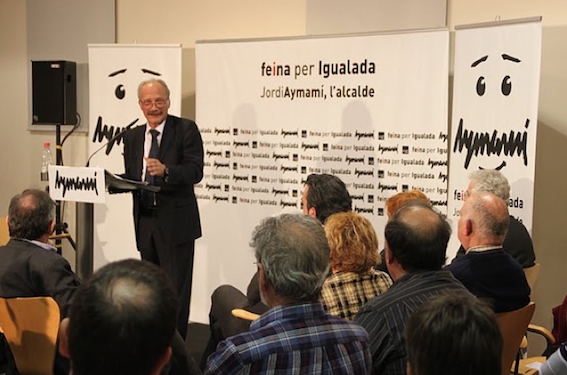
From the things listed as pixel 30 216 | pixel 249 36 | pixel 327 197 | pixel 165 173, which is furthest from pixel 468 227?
pixel 249 36

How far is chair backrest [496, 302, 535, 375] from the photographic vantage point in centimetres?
266

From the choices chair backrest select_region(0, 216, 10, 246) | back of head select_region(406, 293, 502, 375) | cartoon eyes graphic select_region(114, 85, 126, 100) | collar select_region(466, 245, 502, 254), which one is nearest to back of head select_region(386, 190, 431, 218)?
collar select_region(466, 245, 502, 254)

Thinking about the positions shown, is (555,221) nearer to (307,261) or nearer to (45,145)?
(307,261)

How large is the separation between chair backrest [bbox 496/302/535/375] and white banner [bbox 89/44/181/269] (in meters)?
3.75

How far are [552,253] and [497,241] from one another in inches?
82.6

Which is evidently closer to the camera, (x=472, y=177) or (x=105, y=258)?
(x=472, y=177)

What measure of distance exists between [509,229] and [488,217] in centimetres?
97

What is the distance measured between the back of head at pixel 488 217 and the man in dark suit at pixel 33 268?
5.62ft

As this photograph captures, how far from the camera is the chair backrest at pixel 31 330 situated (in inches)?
108

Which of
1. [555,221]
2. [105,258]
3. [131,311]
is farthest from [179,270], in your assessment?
[131,311]

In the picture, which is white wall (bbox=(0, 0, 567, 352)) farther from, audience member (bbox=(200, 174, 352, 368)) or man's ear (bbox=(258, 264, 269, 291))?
man's ear (bbox=(258, 264, 269, 291))

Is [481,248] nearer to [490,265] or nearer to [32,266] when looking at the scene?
[490,265]

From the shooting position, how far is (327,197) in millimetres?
3754

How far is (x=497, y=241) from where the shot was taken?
2980 mm
